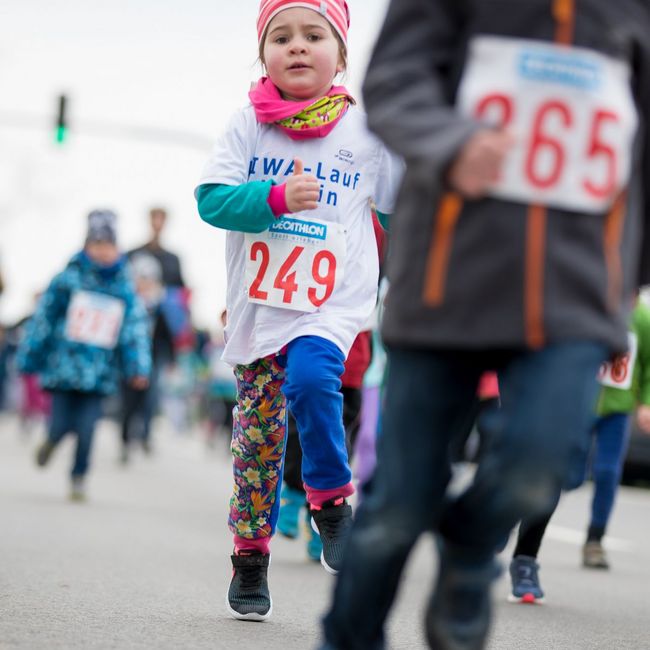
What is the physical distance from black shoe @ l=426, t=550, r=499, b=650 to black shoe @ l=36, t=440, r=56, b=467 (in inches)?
322

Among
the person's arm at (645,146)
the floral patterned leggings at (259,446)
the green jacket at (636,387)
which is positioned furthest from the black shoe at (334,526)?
the green jacket at (636,387)

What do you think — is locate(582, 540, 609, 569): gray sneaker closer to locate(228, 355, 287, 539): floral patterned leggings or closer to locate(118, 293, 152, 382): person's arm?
locate(228, 355, 287, 539): floral patterned leggings

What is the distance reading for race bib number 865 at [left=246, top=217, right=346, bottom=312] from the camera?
15.6 feet

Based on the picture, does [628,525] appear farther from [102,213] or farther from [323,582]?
[323,582]

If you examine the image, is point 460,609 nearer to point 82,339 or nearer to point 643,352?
point 643,352

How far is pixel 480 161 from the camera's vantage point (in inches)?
109

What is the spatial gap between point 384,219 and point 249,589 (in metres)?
1.35

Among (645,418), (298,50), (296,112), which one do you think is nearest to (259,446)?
(296,112)

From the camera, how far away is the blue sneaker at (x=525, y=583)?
6.10 meters

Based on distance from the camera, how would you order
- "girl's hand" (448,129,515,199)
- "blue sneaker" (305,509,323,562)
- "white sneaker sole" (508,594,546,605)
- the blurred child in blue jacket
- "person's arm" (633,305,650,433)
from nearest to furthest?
1. "girl's hand" (448,129,515,199)
2. "white sneaker sole" (508,594,546,605)
3. "blue sneaker" (305,509,323,562)
4. "person's arm" (633,305,650,433)
5. the blurred child in blue jacket

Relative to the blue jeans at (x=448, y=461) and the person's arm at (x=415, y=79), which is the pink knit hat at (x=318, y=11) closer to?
the person's arm at (x=415, y=79)

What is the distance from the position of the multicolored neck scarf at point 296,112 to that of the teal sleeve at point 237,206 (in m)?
0.38

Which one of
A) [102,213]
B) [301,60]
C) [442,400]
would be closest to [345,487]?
[301,60]

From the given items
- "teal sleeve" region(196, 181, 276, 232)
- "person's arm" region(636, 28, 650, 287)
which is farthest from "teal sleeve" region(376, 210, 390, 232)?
"person's arm" region(636, 28, 650, 287)
